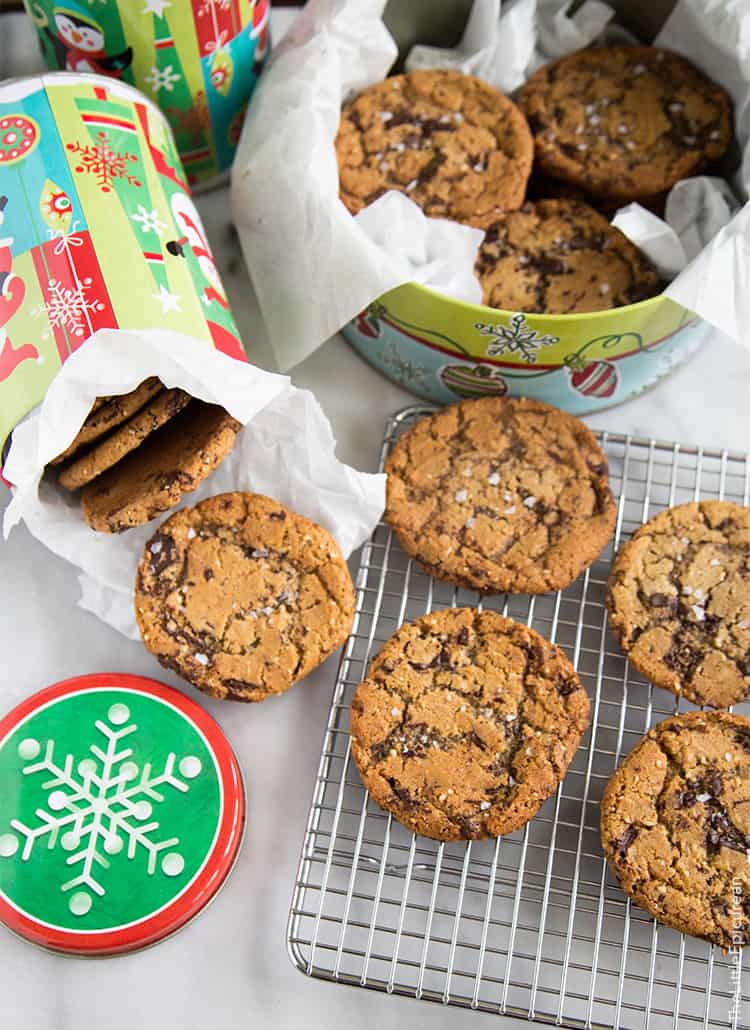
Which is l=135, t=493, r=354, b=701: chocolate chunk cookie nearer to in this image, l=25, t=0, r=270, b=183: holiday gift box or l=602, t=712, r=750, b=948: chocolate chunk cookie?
l=602, t=712, r=750, b=948: chocolate chunk cookie

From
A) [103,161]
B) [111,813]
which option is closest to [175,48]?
[103,161]

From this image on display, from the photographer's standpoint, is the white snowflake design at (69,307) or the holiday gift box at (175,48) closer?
the white snowflake design at (69,307)

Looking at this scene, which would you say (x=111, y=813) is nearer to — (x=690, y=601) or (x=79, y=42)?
(x=690, y=601)

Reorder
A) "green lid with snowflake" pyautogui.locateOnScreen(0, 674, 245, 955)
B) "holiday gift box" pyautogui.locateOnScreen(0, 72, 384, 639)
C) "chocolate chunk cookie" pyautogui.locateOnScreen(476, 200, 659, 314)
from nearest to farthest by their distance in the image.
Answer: "holiday gift box" pyautogui.locateOnScreen(0, 72, 384, 639) < "green lid with snowflake" pyautogui.locateOnScreen(0, 674, 245, 955) < "chocolate chunk cookie" pyautogui.locateOnScreen(476, 200, 659, 314)

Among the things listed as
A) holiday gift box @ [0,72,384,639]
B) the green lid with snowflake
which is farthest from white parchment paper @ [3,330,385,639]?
the green lid with snowflake

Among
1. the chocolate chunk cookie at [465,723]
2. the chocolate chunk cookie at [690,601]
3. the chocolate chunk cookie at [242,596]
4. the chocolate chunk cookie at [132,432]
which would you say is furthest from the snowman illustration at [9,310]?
the chocolate chunk cookie at [690,601]

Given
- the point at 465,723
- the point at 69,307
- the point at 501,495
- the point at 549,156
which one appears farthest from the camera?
the point at 549,156

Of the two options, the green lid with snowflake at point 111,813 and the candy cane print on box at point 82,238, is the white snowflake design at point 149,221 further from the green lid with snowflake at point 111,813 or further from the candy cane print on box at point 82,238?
the green lid with snowflake at point 111,813
